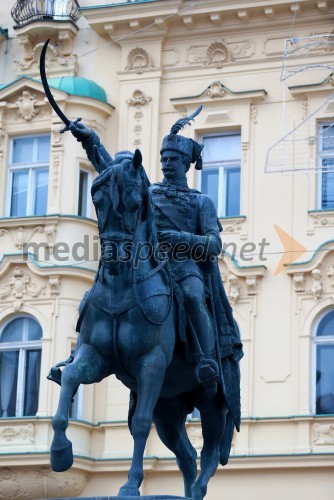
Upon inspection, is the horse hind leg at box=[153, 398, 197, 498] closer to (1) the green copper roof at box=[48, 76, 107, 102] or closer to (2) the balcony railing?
(1) the green copper roof at box=[48, 76, 107, 102]

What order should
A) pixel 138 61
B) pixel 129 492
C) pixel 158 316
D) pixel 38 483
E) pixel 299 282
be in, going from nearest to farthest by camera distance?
pixel 129 492, pixel 158 316, pixel 38 483, pixel 299 282, pixel 138 61

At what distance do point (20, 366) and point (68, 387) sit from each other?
17.9 metres

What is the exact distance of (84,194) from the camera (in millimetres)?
29500

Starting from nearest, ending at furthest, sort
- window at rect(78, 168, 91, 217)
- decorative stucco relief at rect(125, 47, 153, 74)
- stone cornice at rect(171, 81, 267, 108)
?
stone cornice at rect(171, 81, 267, 108)
window at rect(78, 168, 91, 217)
decorative stucco relief at rect(125, 47, 153, 74)

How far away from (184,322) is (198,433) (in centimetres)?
1560

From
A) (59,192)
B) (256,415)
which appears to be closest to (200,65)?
(59,192)

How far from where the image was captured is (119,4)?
29.8m

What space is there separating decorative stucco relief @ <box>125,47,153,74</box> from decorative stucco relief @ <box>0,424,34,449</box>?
789cm

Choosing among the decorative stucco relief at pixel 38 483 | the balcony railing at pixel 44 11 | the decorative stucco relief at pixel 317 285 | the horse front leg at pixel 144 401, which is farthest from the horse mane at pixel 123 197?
the balcony railing at pixel 44 11

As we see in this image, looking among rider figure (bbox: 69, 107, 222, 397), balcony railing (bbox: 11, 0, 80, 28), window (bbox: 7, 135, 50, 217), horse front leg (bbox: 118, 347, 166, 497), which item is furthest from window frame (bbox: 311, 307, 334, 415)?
horse front leg (bbox: 118, 347, 166, 497)

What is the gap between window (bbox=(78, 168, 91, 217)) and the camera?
2941 cm

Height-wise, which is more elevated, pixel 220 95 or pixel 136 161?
pixel 220 95

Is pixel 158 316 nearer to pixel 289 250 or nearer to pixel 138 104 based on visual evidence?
pixel 289 250

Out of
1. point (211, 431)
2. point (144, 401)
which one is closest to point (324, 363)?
point (211, 431)
